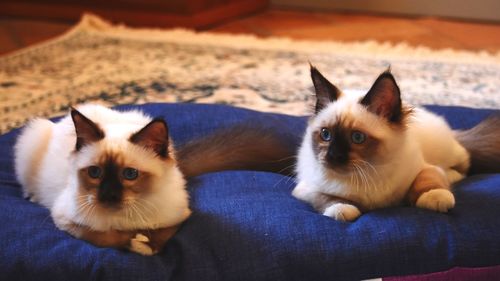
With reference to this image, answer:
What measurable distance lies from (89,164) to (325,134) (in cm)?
51

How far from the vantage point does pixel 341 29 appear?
388 cm

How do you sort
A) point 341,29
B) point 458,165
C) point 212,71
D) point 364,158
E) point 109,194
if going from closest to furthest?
point 109,194
point 364,158
point 458,165
point 212,71
point 341,29

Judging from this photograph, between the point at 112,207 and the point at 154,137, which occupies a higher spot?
the point at 154,137

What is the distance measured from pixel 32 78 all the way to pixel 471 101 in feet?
6.75

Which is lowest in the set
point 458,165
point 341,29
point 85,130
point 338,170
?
point 341,29

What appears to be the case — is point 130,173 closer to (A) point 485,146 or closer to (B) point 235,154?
(B) point 235,154

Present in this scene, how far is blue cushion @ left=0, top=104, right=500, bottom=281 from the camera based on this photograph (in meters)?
1.10

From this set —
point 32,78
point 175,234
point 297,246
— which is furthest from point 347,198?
point 32,78

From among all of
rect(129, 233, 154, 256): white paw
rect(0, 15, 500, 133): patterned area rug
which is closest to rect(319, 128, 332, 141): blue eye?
rect(129, 233, 154, 256): white paw

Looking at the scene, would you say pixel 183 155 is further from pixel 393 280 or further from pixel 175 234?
pixel 393 280

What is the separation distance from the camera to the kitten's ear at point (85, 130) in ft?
3.79

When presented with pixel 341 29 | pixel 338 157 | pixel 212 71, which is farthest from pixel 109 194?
pixel 341 29

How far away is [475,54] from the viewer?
3.13 m

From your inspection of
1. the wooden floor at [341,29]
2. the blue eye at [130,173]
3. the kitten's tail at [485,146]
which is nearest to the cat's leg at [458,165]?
the kitten's tail at [485,146]
